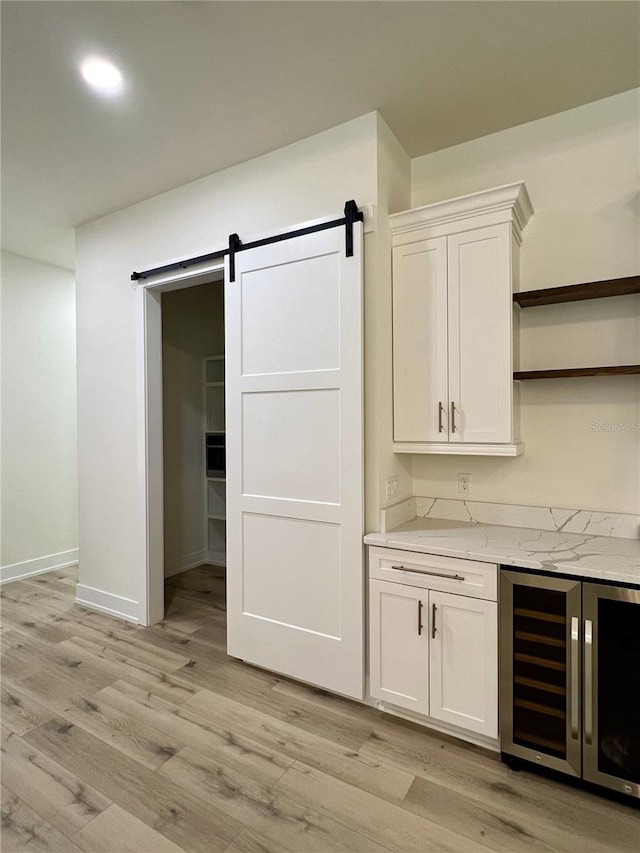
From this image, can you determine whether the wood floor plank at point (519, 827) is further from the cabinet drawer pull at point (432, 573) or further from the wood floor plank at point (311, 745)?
the cabinet drawer pull at point (432, 573)

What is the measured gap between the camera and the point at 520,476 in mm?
2449

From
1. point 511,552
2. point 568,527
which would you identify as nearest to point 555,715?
point 511,552

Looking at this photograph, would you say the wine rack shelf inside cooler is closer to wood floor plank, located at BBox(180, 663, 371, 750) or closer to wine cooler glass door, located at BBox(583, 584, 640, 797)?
wine cooler glass door, located at BBox(583, 584, 640, 797)

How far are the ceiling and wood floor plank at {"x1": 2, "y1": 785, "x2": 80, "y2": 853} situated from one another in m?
3.03

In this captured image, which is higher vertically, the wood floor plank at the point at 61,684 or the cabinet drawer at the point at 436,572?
the cabinet drawer at the point at 436,572

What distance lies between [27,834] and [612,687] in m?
2.22

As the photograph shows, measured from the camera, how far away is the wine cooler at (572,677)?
171cm

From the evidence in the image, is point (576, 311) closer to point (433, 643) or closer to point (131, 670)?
point (433, 643)

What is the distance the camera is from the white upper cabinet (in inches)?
85.0

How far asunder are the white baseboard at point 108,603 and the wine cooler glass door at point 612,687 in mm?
2880

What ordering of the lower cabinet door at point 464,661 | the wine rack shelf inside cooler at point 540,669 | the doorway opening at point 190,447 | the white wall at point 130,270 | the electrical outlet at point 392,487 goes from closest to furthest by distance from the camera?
the wine rack shelf inside cooler at point 540,669 < the lower cabinet door at point 464,661 < the electrical outlet at point 392,487 < the white wall at point 130,270 < the doorway opening at point 190,447

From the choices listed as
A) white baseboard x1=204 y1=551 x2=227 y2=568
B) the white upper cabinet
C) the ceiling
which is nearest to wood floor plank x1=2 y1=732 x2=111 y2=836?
the white upper cabinet

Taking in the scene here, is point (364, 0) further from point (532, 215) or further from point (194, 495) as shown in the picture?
point (194, 495)

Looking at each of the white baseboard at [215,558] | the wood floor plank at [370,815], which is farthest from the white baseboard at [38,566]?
the wood floor plank at [370,815]
